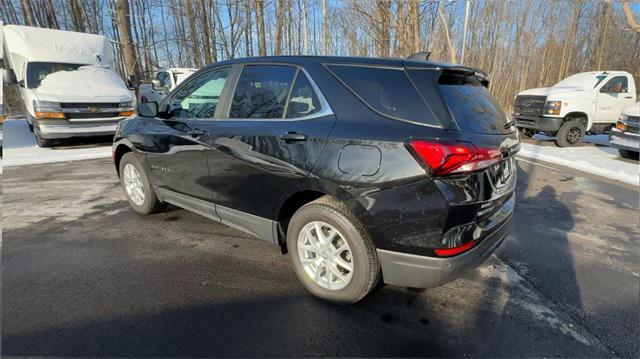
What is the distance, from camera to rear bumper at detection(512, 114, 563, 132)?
9984mm

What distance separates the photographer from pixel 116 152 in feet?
Result: 14.4

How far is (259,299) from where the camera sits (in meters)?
2.61

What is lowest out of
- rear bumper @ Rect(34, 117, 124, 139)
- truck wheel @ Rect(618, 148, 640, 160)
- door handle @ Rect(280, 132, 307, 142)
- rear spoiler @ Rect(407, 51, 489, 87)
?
truck wheel @ Rect(618, 148, 640, 160)

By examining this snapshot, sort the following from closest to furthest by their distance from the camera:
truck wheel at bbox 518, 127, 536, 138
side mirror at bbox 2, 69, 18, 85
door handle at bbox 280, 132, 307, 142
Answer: door handle at bbox 280, 132, 307, 142
side mirror at bbox 2, 69, 18, 85
truck wheel at bbox 518, 127, 536, 138

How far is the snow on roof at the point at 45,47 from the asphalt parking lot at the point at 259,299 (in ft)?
25.0

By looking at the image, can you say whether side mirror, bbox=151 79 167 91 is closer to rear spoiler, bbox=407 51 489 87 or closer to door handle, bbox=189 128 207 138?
door handle, bbox=189 128 207 138

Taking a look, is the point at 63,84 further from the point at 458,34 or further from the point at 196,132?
the point at 458,34

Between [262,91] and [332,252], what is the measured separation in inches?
57.7

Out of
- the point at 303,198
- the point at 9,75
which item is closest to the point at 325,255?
the point at 303,198

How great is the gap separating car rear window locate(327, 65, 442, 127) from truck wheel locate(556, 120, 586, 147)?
10.3 m

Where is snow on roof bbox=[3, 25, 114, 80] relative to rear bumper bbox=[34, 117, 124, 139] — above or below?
above

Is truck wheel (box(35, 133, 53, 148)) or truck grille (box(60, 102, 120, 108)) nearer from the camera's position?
truck grille (box(60, 102, 120, 108))

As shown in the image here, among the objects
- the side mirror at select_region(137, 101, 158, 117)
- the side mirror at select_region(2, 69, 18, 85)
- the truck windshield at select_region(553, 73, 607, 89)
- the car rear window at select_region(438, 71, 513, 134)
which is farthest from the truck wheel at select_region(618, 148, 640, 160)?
the side mirror at select_region(2, 69, 18, 85)

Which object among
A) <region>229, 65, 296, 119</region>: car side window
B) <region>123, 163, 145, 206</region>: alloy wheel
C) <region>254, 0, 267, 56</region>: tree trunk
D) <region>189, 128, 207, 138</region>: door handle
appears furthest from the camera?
<region>254, 0, 267, 56</region>: tree trunk
